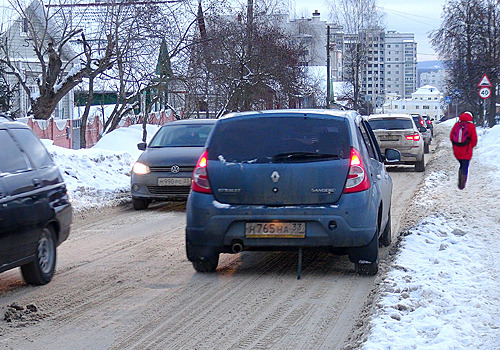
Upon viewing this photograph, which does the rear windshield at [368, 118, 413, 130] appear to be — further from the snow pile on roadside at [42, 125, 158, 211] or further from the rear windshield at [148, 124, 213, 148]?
the rear windshield at [148, 124, 213, 148]

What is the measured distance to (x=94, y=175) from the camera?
15.9m

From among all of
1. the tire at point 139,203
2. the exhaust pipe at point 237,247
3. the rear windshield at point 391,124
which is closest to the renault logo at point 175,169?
the tire at point 139,203

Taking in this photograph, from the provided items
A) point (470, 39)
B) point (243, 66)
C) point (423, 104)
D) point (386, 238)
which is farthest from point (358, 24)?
point (423, 104)

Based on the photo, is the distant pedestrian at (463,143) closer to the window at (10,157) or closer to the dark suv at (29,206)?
the dark suv at (29,206)

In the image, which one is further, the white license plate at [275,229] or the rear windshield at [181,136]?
the rear windshield at [181,136]

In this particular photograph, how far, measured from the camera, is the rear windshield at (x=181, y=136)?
14.2 m

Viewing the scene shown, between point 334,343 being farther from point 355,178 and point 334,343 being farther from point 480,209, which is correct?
point 480,209

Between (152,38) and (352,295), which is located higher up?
(152,38)

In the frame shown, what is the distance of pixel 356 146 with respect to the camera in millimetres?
7266

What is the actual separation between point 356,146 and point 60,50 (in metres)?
Answer: 16.0

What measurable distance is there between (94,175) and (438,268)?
32.5 feet

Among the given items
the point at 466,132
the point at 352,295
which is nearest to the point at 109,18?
the point at 466,132

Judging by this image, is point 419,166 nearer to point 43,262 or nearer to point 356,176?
point 356,176

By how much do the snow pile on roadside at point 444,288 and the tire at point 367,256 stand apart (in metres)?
0.21
